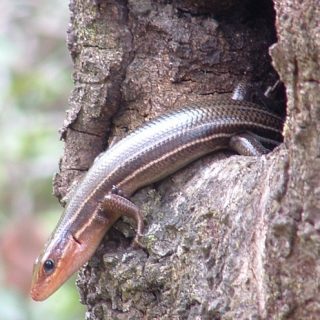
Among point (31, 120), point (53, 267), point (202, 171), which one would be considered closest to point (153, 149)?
point (202, 171)

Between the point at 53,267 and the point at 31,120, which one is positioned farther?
the point at 31,120

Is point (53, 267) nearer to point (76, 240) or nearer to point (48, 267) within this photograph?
point (48, 267)

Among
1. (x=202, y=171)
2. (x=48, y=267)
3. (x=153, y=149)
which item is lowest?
(x=48, y=267)

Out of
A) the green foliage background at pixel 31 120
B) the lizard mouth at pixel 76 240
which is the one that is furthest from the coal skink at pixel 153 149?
the green foliage background at pixel 31 120

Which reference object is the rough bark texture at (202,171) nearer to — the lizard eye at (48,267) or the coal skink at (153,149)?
the coal skink at (153,149)

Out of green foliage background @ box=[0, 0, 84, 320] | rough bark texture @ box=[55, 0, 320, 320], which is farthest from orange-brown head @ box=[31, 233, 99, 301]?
green foliage background @ box=[0, 0, 84, 320]

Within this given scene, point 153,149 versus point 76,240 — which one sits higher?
point 153,149
